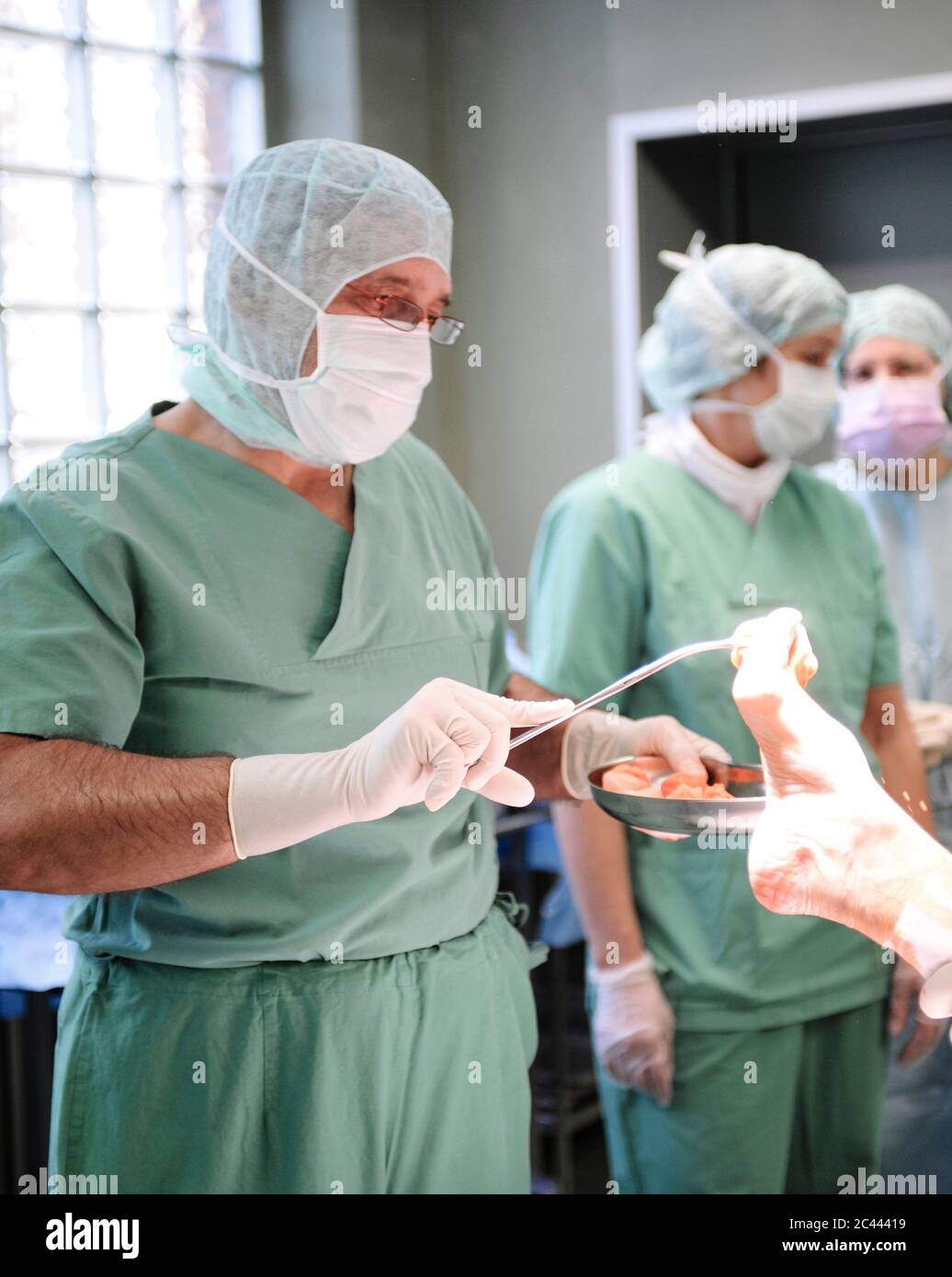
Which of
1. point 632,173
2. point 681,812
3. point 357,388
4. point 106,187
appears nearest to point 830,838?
point 681,812

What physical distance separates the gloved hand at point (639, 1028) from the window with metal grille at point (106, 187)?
83 centimetres

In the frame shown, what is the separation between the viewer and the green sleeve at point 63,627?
3.43 feet

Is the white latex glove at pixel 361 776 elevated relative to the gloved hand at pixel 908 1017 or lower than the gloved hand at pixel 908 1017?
elevated

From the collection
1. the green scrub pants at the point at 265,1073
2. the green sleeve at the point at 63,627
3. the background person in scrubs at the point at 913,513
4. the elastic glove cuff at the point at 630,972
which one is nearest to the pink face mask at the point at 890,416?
the background person in scrubs at the point at 913,513

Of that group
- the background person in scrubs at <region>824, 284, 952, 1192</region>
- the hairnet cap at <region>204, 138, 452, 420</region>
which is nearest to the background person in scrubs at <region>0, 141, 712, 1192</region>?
the hairnet cap at <region>204, 138, 452, 420</region>

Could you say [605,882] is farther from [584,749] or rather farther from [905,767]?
[905,767]

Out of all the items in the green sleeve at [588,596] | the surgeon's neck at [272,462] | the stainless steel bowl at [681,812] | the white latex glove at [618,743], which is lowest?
the stainless steel bowl at [681,812]

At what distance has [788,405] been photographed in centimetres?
143

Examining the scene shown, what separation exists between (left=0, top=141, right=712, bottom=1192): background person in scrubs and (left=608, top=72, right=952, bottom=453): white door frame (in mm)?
297

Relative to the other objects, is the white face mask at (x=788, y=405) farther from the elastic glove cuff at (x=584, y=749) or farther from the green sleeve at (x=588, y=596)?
the elastic glove cuff at (x=584, y=749)

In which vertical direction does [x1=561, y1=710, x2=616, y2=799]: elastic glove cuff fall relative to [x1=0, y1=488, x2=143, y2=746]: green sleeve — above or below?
below

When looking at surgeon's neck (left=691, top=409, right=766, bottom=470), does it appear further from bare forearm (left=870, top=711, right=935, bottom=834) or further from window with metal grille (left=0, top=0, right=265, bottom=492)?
window with metal grille (left=0, top=0, right=265, bottom=492)

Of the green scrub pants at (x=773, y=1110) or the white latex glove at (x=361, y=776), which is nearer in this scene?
the white latex glove at (x=361, y=776)

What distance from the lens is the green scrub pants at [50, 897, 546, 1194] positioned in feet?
3.84
